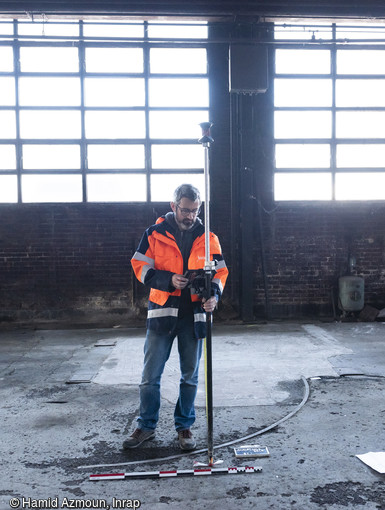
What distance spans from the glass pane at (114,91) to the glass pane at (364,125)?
4.01 metres

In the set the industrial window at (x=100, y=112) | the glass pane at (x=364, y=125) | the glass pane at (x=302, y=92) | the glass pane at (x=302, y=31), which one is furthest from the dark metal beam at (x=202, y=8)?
the glass pane at (x=364, y=125)

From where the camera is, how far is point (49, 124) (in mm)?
8086

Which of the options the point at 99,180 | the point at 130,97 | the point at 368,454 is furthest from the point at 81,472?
the point at 130,97

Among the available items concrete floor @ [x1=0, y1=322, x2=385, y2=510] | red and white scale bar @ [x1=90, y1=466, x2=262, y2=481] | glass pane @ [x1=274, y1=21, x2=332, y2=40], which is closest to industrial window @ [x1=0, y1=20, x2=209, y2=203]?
glass pane @ [x1=274, y1=21, x2=332, y2=40]

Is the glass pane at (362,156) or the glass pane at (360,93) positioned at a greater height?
the glass pane at (360,93)

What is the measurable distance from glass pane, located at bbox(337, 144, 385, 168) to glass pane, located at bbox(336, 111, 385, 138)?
0.22 metres

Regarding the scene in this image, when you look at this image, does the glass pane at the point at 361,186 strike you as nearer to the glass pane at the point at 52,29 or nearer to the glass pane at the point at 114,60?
the glass pane at the point at 114,60

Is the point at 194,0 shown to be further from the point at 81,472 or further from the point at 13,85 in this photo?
the point at 81,472

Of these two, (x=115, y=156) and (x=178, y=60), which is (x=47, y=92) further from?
(x=178, y=60)

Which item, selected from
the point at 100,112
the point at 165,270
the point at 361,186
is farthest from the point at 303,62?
the point at 165,270

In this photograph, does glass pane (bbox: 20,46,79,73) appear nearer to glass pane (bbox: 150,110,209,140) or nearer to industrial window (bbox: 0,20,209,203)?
industrial window (bbox: 0,20,209,203)

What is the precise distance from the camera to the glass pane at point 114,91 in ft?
26.6

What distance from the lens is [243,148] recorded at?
8.07 metres

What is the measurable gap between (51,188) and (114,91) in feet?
7.16
